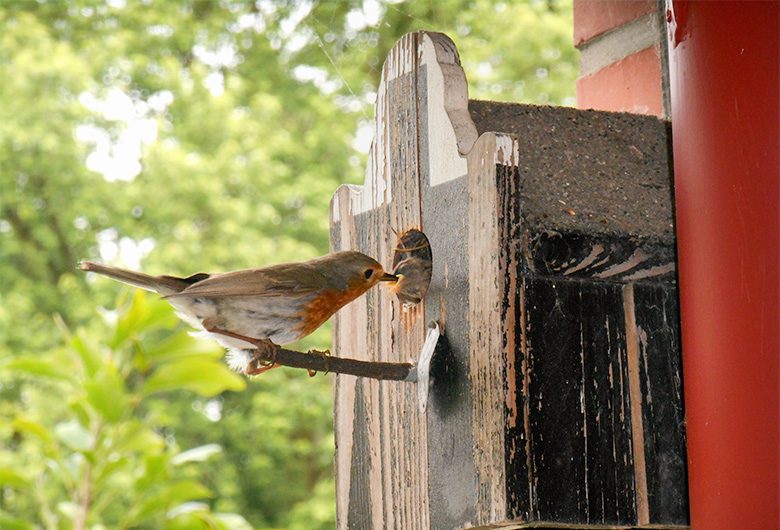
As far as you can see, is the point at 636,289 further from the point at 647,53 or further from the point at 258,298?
the point at 258,298

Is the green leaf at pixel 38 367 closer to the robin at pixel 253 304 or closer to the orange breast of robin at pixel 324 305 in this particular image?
the robin at pixel 253 304

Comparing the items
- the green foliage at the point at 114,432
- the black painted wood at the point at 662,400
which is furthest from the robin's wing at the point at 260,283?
the green foliage at the point at 114,432

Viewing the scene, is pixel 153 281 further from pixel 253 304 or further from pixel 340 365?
pixel 340 365

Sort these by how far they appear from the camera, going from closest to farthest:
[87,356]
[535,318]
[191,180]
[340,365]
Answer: [535,318], [340,365], [87,356], [191,180]

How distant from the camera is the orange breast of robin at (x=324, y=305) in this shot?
215 cm

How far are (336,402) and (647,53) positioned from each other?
2.97ft

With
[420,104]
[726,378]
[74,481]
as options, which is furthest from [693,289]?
[74,481]

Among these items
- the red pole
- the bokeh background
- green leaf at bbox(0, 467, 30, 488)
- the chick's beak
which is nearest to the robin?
the chick's beak

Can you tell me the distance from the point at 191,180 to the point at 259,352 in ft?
24.3

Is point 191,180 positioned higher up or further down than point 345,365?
higher up

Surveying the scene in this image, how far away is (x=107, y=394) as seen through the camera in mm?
3250

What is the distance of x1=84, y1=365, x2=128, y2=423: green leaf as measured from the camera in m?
3.24

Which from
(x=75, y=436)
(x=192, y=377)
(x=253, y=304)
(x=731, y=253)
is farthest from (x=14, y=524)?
(x=731, y=253)

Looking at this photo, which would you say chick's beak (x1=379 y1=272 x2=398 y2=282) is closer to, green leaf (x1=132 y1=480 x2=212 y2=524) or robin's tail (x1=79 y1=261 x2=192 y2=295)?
robin's tail (x1=79 y1=261 x2=192 y2=295)
